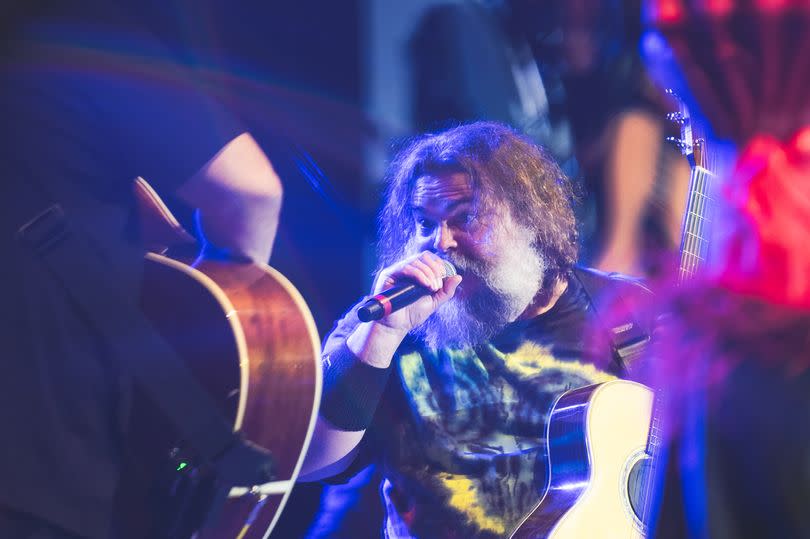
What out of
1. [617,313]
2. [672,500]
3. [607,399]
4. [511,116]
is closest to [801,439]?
[672,500]

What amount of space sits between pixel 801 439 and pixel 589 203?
4.50ft

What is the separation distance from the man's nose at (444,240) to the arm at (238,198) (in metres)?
0.41

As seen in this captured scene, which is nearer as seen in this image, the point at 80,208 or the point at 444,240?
the point at 80,208

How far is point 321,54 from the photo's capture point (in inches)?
75.3

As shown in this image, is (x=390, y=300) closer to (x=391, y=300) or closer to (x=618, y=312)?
(x=391, y=300)

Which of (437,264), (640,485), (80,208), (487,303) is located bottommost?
(640,485)

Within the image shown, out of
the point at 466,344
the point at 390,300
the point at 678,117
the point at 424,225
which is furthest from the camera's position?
the point at 424,225

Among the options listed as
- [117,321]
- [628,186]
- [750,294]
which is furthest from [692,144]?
[117,321]

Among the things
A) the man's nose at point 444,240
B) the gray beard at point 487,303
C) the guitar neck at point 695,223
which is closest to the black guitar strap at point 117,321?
the gray beard at point 487,303

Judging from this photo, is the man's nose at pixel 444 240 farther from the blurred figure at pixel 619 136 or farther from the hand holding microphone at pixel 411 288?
the blurred figure at pixel 619 136

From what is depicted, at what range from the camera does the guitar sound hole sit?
154cm

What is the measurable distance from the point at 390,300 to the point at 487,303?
366mm

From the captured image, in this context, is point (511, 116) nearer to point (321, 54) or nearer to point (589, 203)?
point (589, 203)

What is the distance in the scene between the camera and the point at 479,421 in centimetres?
178
